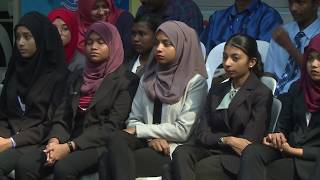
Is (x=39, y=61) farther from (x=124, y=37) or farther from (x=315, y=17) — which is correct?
(x=315, y=17)

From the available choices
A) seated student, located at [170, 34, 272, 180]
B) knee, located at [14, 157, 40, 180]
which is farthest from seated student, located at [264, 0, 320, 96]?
knee, located at [14, 157, 40, 180]

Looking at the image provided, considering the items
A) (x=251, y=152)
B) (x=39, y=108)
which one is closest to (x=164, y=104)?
(x=251, y=152)

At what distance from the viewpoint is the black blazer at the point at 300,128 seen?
4008 mm

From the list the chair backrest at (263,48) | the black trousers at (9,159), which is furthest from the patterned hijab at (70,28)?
the chair backrest at (263,48)

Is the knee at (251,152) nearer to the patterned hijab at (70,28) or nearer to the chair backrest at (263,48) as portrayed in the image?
the chair backrest at (263,48)

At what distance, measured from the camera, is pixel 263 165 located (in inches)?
159

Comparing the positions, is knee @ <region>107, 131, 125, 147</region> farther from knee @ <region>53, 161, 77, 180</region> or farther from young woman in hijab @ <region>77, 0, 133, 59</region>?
young woman in hijab @ <region>77, 0, 133, 59</region>

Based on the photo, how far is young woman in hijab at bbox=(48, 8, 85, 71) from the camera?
18.3 feet

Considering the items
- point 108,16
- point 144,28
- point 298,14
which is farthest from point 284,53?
point 108,16

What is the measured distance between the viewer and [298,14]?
486cm

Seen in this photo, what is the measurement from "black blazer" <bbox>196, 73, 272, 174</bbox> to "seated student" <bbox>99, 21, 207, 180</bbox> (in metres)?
0.13

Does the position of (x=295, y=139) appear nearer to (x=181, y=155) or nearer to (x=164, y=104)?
(x=181, y=155)

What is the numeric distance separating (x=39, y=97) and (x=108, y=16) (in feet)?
3.38

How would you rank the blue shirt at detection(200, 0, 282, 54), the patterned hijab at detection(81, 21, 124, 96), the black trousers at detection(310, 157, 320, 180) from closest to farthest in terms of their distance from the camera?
the black trousers at detection(310, 157, 320, 180), the patterned hijab at detection(81, 21, 124, 96), the blue shirt at detection(200, 0, 282, 54)
